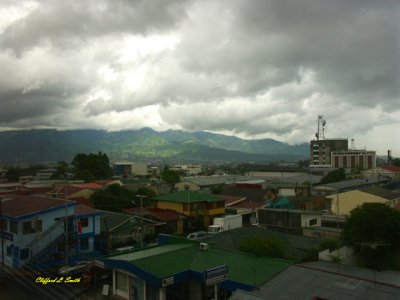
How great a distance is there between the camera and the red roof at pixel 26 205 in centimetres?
2206

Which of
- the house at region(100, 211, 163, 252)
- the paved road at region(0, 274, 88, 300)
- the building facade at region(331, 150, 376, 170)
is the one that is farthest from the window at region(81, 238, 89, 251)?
the building facade at region(331, 150, 376, 170)

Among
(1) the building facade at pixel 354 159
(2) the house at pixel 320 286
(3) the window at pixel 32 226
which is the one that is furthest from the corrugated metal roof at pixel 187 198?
(1) the building facade at pixel 354 159

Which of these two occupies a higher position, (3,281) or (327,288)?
(327,288)

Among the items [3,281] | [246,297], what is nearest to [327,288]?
[246,297]

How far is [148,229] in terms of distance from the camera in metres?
28.6

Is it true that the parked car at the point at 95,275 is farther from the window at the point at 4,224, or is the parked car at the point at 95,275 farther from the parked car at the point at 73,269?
the window at the point at 4,224

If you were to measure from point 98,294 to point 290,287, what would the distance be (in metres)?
9.65

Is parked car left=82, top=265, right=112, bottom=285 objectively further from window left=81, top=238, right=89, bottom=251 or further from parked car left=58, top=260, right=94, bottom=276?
window left=81, top=238, right=89, bottom=251

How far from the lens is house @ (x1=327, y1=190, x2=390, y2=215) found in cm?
3456

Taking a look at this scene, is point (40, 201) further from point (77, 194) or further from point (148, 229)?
point (77, 194)

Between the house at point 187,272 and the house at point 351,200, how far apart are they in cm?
2164

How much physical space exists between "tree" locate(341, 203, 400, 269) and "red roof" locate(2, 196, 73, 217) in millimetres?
18129

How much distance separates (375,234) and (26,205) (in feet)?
71.0

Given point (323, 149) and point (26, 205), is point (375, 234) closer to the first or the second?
point (26, 205)
